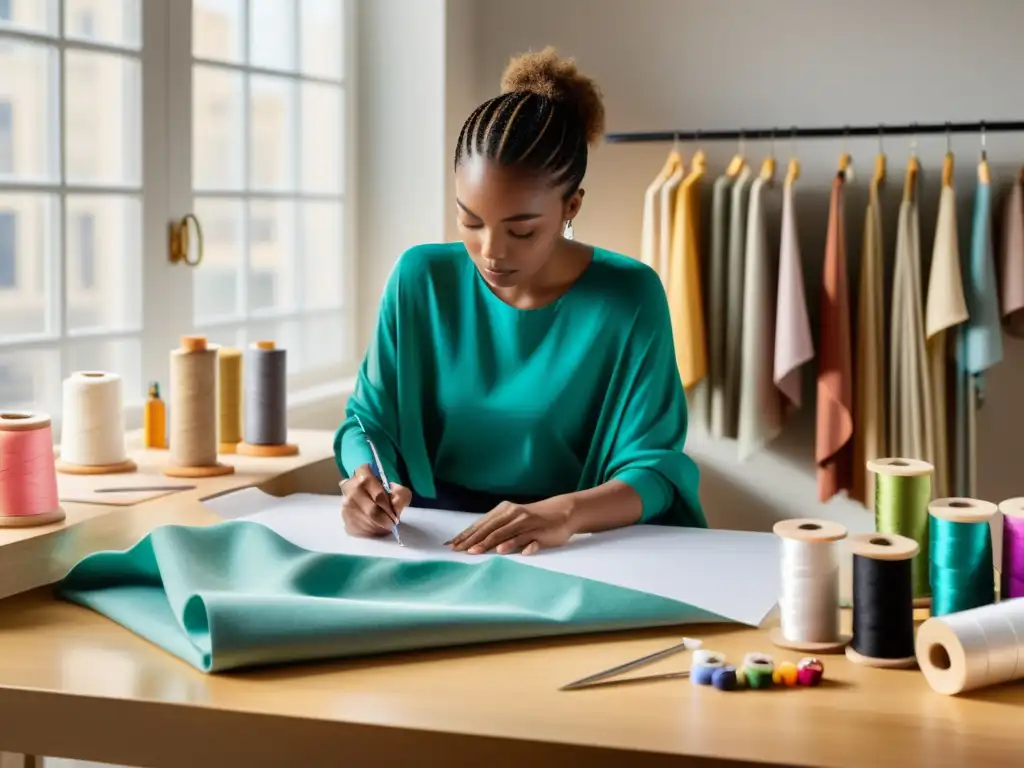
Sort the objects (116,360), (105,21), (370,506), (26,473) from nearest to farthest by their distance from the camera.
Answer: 1. (26,473)
2. (370,506)
3. (105,21)
4. (116,360)

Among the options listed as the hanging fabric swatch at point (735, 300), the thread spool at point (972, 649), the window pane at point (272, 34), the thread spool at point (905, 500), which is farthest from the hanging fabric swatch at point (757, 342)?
the thread spool at point (972, 649)

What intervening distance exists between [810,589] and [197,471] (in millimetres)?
1068

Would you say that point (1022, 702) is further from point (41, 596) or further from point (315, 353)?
point (315, 353)

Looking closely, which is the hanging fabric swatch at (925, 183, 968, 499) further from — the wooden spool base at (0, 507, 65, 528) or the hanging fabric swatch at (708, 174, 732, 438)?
the wooden spool base at (0, 507, 65, 528)

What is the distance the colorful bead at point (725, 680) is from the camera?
1.15m

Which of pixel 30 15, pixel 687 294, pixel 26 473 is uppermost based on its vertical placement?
pixel 30 15

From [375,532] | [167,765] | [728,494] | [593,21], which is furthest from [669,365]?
[593,21]

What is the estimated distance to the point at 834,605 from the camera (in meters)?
1.28

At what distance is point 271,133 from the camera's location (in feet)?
10.3

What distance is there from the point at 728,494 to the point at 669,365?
1.65 meters

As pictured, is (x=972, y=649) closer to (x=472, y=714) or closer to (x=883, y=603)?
(x=883, y=603)

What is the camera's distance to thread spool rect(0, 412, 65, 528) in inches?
59.4

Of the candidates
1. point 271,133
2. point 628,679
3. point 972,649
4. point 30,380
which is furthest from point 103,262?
point 972,649

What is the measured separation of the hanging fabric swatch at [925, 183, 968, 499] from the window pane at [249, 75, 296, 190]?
160cm
